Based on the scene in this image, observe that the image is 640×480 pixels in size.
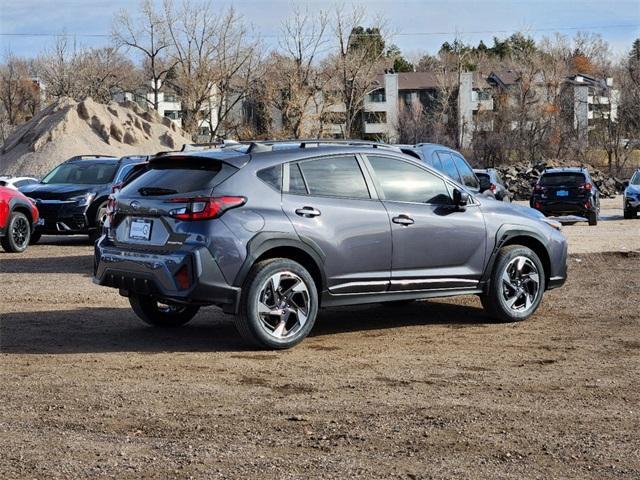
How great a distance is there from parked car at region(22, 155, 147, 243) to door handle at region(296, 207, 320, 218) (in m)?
11.1

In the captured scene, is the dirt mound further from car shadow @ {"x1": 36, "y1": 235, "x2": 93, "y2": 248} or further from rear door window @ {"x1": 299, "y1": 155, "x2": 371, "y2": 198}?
rear door window @ {"x1": 299, "y1": 155, "x2": 371, "y2": 198}

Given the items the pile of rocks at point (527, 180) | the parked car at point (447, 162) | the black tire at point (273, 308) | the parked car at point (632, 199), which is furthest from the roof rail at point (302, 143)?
the pile of rocks at point (527, 180)

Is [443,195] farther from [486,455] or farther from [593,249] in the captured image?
[593,249]

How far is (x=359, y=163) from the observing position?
31.3 feet

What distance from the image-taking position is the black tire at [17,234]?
1819cm

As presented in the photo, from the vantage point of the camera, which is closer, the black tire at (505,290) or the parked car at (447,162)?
the black tire at (505,290)

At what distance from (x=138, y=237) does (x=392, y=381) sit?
2659 mm

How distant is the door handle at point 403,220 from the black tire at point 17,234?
34.6ft

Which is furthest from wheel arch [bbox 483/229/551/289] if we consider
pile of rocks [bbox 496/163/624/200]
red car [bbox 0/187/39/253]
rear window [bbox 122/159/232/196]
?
pile of rocks [bbox 496/163/624/200]

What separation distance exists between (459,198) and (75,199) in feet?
38.9

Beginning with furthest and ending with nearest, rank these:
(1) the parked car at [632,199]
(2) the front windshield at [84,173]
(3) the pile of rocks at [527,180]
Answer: (3) the pile of rocks at [527,180], (1) the parked car at [632,199], (2) the front windshield at [84,173]

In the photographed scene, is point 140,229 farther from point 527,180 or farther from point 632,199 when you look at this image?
point 527,180

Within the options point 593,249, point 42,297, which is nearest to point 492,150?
point 593,249

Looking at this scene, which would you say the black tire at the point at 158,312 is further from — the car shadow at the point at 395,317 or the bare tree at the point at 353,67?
the bare tree at the point at 353,67
